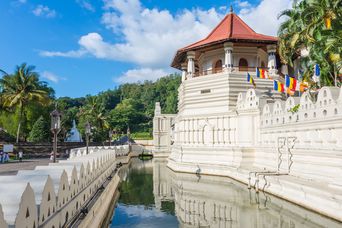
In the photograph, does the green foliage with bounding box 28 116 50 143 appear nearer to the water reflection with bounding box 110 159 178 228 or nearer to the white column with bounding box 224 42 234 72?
the water reflection with bounding box 110 159 178 228

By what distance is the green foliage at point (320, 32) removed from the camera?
14688 millimetres

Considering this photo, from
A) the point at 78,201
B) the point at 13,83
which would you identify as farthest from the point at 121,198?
the point at 13,83

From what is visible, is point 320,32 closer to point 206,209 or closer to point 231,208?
point 231,208

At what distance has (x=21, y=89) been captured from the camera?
128 feet

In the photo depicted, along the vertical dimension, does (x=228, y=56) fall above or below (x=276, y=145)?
above

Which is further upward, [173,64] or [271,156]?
[173,64]

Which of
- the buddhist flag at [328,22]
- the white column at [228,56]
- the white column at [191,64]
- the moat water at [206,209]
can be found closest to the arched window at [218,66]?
the white column at [191,64]

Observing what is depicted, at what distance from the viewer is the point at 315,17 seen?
54.4 ft

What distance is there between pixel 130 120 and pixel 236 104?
188 feet

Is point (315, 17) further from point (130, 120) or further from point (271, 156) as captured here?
point (130, 120)

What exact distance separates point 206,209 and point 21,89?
33.3m

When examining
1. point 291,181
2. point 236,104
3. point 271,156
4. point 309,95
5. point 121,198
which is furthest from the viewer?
point 236,104

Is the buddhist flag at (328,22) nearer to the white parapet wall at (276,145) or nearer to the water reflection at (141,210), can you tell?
the white parapet wall at (276,145)

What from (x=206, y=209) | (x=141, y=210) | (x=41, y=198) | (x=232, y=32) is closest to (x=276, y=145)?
(x=206, y=209)
